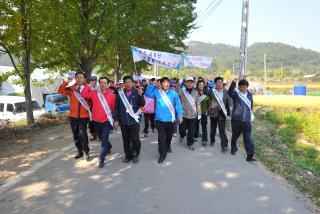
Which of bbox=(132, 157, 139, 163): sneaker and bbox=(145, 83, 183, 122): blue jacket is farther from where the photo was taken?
bbox=(145, 83, 183, 122): blue jacket

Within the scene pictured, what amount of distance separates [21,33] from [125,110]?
265 inches

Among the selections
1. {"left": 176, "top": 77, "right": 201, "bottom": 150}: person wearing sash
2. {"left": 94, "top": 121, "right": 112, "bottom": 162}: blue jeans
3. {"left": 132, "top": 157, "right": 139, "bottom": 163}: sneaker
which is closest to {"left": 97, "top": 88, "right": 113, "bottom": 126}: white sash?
{"left": 94, "top": 121, "right": 112, "bottom": 162}: blue jeans

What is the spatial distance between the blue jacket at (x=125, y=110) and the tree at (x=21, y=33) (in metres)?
5.99

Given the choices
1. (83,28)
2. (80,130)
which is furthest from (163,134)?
(83,28)

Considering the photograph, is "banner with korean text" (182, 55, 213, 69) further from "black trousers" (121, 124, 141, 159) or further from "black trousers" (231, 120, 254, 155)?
"black trousers" (121, 124, 141, 159)

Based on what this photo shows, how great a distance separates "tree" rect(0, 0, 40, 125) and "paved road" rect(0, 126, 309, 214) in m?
5.71

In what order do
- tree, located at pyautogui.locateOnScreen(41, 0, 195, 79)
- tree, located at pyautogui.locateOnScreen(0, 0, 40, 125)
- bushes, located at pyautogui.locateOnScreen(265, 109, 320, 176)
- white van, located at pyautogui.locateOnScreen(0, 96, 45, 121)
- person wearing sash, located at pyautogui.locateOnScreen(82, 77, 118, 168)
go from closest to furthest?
1. person wearing sash, located at pyautogui.locateOnScreen(82, 77, 118, 168)
2. bushes, located at pyautogui.locateOnScreen(265, 109, 320, 176)
3. tree, located at pyautogui.locateOnScreen(0, 0, 40, 125)
4. tree, located at pyautogui.locateOnScreen(41, 0, 195, 79)
5. white van, located at pyautogui.locateOnScreen(0, 96, 45, 121)

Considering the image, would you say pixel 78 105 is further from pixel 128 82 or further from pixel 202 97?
pixel 202 97

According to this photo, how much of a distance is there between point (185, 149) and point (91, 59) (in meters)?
7.87

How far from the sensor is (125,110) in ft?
23.9

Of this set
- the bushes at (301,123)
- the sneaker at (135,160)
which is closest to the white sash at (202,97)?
the sneaker at (135,160)

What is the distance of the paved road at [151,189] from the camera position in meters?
4.92

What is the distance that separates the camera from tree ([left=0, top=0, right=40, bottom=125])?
1125 cm

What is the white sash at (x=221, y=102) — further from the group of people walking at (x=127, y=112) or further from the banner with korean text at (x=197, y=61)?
the banner with korean text at (x=197, y=61)
